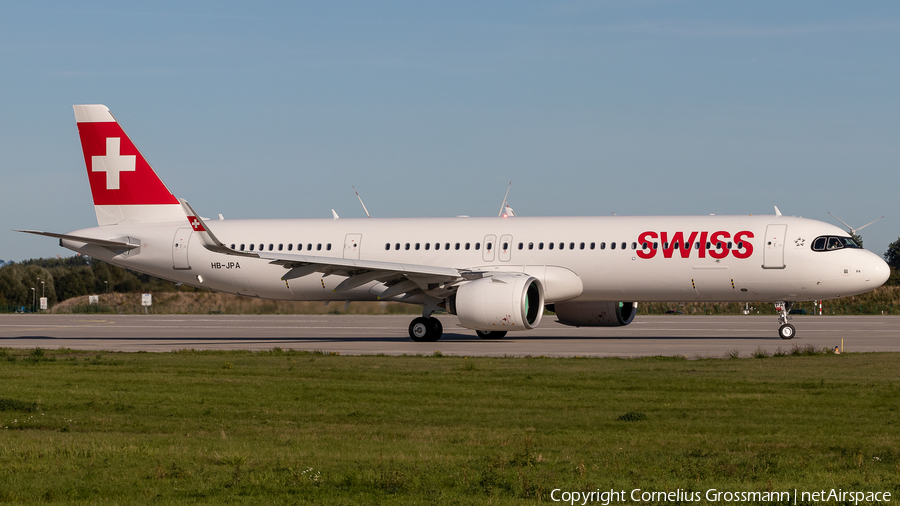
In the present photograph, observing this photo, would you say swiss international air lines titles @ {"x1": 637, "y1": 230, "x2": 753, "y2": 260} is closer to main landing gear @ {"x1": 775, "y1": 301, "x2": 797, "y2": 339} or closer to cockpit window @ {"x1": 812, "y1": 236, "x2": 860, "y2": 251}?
cockpit window @ {"x1": 812, "y1": 236, "x2": 860, "y2": 251}

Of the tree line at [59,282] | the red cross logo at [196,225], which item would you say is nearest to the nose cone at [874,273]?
the red cross logo at [196,225]

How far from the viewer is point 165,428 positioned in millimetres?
11984

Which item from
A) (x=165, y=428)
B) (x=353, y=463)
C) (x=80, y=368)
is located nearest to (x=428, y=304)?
(x=80, y=368)

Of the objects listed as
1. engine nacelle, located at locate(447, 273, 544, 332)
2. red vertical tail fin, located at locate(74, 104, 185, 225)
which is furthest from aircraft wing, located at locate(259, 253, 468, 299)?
red vertical tail fin, located at locate(74, 104, 185, 225)

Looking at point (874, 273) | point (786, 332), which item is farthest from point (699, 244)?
point (874, 273)

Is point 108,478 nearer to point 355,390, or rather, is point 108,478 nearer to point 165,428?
point 165,428

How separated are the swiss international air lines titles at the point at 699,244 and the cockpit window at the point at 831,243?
6.28 feet

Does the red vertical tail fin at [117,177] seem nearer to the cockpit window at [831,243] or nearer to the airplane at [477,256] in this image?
the airplane at [477,256]

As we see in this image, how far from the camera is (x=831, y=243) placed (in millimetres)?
28812

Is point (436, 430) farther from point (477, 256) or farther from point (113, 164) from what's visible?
point (113, 164)

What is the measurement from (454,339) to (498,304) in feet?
14.8

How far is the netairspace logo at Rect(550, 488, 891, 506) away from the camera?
7715mm

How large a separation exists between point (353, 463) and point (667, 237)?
21.6 m

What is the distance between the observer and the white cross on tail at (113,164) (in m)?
34.2
